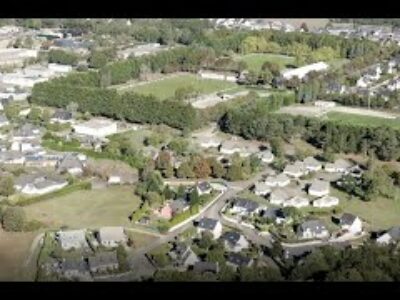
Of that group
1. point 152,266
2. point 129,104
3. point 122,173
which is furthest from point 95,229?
point 129,104

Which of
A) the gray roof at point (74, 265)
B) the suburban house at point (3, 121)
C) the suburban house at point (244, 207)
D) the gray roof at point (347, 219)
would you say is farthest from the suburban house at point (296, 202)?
the suburban house at point (3, 121)

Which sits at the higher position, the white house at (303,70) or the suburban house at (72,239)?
the white house at (303,70)

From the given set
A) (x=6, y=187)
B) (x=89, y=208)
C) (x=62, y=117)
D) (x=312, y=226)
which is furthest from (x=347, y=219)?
(x=62, y=117)

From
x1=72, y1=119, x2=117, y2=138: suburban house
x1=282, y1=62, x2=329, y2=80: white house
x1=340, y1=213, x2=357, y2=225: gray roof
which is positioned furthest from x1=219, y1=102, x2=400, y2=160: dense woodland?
x1=282, y1=62, x2=329, y2=80: white house

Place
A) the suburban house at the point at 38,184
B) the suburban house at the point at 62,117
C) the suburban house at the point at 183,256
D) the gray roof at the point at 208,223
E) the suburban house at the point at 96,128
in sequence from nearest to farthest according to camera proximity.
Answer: the suburban house at the point at 183,256 → the gray roof at the point at 208,223 → the suburban house at the point at 38,184 → the suburban house at the point at 96,128 → the suburban house at the point at 62,117

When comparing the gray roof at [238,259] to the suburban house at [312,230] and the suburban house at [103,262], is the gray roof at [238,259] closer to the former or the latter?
the suburban house at [312,230]

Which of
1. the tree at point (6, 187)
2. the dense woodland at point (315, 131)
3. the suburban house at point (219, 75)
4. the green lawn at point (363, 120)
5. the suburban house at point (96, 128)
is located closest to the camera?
the tree at point (6, 187)

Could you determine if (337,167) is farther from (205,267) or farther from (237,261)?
(205,267)
